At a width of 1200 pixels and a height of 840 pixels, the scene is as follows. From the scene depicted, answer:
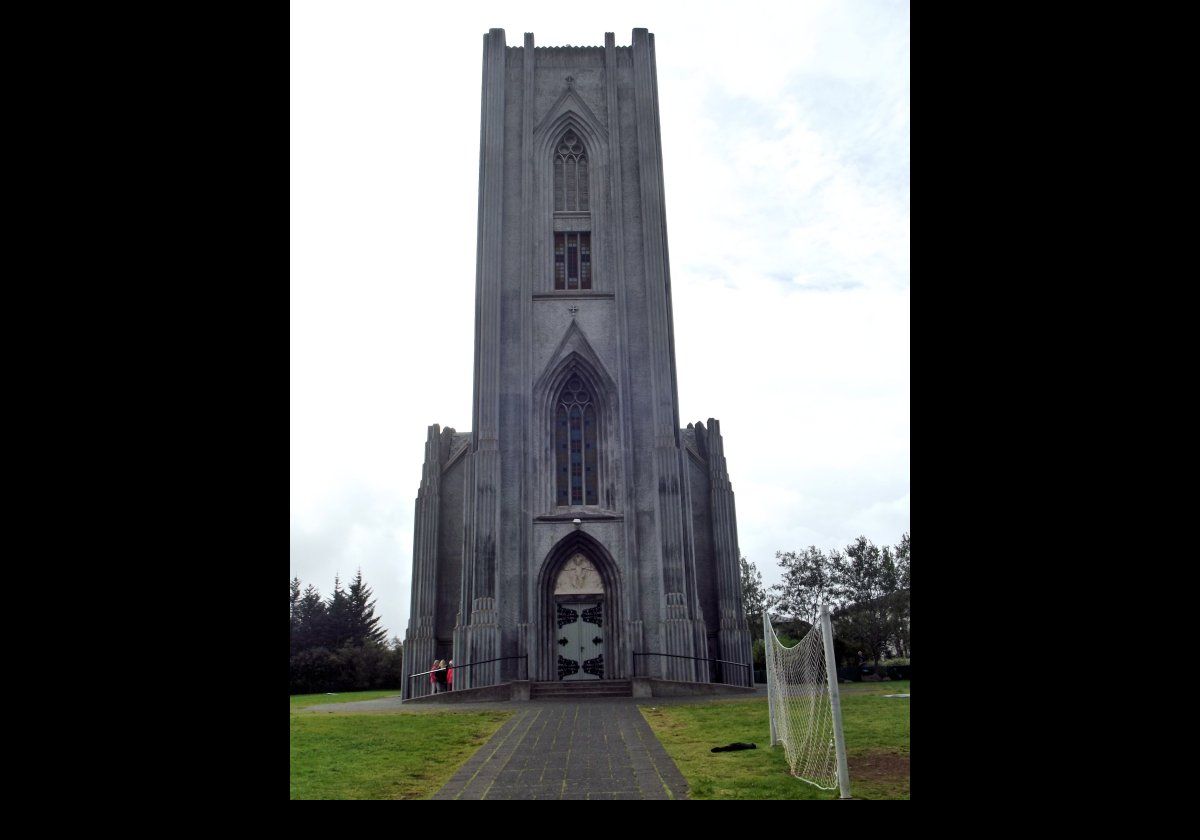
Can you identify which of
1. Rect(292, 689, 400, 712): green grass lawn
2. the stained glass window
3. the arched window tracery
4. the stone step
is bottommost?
Rect(292, 689, 400, 712): green grass lawn

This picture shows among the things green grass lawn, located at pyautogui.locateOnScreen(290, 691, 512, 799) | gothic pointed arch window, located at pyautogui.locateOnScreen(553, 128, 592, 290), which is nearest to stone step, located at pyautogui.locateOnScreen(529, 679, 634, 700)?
green grass lawn, located at pyautogui.locateOnScreen(290, 691, 512, 799)

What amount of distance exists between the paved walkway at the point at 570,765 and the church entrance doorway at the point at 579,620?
38.4 ft

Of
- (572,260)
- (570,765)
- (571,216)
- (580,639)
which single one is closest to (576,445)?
(580,639)

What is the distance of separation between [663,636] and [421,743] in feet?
45.5

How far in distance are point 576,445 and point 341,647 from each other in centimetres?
2557

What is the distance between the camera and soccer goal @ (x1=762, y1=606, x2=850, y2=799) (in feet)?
20.4

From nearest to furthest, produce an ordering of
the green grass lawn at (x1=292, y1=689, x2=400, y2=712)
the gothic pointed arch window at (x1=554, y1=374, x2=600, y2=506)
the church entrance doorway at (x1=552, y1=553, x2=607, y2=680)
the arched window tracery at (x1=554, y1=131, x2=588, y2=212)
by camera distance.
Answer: the green grass lawn at (x1=292, y1=689, x2=400, y2=712)
the church entrance doorway at (x1=552, y1=553, x2=607, y2=680)
the gothic pointed arch window at (x1=554, y1=374, x2=600, y2=506)
the arched window tracery at (x1=554, y1=131, x2=588, y2=212)

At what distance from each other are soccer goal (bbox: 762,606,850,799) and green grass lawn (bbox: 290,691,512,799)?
3.34m

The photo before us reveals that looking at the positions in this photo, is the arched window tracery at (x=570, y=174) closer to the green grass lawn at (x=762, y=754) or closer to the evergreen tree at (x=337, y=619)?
the green grass lawn at (x=762, y=754)

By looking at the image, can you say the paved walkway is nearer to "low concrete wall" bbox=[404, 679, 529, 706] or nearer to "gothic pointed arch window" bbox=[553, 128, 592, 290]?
"low concrete wall" bbox=[404, 679, 529, 706]

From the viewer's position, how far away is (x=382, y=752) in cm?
994

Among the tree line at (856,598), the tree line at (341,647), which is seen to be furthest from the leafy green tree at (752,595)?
the tree line at (341,647)
